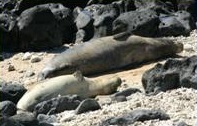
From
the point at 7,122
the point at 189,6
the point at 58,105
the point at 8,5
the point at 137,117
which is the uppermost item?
the point at 7,122

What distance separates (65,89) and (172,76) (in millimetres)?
1498

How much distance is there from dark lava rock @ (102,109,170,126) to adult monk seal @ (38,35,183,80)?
4415 mm

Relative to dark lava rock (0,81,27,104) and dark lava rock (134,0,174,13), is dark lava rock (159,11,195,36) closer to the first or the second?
dark lava rock (134,0,174,13)

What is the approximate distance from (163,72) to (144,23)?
16.3 feet

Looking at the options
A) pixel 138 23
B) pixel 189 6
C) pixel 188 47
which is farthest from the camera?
pixel 189 6

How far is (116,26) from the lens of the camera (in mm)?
13938

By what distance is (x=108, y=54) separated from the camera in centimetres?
1195

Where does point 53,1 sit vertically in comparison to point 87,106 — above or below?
below

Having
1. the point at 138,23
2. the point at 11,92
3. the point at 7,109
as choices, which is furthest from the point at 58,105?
the point at 138,23

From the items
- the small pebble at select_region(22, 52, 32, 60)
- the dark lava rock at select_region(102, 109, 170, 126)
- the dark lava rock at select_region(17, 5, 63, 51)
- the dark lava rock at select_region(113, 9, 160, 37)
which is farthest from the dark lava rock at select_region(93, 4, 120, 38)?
the dark lava rock at select_region(102, 109, 170, 126)

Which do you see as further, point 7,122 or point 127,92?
point 127,92

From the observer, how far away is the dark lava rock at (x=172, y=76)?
8.48 metres

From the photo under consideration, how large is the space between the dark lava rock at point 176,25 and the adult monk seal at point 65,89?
4.31 m

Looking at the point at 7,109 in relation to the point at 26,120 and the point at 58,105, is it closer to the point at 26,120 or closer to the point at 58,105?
the point at 58,105
